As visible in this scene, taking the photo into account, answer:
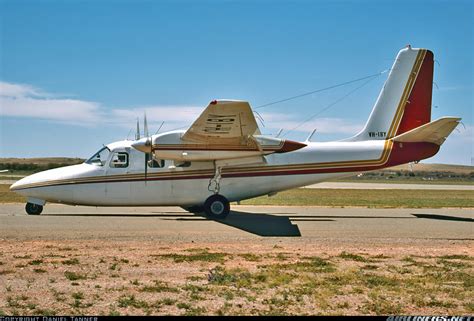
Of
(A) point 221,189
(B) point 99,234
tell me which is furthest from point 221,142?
(B) point 99,234

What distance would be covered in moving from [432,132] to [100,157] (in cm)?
1229

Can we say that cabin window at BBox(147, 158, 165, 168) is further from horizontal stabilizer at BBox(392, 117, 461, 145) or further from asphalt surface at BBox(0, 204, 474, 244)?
horizontal stabilizer at BBox(392, 117, 461, 145)

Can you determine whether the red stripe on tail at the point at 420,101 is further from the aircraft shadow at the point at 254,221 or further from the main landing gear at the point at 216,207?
the main landing gear at the point at 216,207

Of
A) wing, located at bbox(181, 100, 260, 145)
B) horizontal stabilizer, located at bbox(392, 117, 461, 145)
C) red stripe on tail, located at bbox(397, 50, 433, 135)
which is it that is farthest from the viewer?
red stripe on tail, located at bbox(397, 50, 433, 135)

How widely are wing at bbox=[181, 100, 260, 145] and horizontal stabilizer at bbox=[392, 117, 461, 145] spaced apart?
6.13 meters

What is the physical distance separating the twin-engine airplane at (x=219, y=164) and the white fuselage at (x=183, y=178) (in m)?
0.04

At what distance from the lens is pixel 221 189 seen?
2116cm

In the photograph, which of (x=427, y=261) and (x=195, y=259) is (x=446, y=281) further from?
(x=195, y=259)

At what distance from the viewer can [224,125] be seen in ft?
59.3

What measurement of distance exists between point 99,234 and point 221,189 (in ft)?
23.0

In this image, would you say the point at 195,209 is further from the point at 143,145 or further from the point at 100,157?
the point at 100,157

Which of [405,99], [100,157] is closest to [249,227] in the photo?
[100,157]

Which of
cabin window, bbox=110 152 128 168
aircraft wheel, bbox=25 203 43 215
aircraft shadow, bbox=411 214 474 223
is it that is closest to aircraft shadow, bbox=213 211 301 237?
cabin window, bbox=110 152 128 168

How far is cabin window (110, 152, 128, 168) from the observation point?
68.6ft
